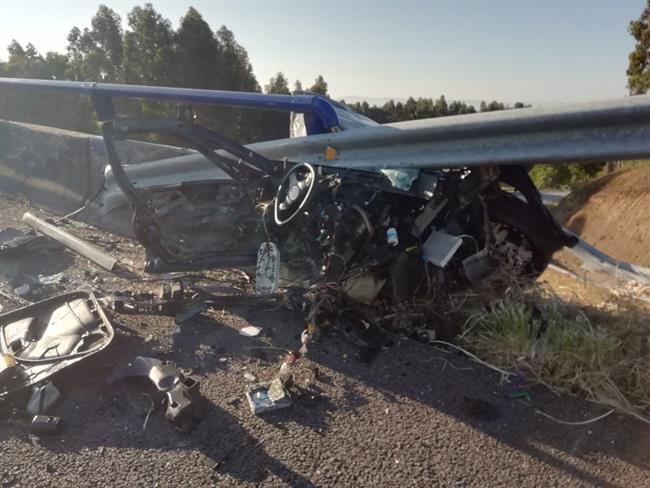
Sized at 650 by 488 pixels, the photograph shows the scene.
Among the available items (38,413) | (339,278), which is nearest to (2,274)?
(38,413)

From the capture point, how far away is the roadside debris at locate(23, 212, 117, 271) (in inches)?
167

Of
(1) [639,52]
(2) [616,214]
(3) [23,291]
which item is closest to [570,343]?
(3) [23,291]

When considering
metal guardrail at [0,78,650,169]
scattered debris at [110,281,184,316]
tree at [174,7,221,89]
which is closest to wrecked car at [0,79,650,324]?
metal guardrail at [0,78,650,169]

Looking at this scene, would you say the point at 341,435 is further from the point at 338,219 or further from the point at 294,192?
the point at 294,192

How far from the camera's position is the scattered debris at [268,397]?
2.23 metres

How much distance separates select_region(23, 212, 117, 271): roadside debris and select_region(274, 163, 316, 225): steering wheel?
6.26 feet

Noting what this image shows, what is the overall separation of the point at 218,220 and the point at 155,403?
82.4 inches

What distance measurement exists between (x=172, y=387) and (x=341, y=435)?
2.88 ft

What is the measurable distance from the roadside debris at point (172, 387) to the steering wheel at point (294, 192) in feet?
4.02

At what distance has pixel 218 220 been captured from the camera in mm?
4117

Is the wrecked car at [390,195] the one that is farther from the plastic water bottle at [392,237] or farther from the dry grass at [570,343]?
the dry grass at [570,343]

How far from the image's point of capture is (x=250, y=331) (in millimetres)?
3008

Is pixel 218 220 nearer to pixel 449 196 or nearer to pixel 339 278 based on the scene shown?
pixel 339 278

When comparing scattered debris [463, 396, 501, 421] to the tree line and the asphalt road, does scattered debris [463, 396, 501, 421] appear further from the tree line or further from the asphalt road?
the tree line
